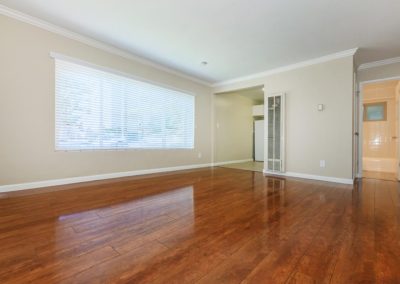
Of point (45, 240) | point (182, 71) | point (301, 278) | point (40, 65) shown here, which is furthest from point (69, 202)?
point (182, 71)

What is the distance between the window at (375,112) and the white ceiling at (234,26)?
3.24 meters

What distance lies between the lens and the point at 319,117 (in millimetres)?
3953

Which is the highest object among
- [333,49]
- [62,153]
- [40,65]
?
[333,49]

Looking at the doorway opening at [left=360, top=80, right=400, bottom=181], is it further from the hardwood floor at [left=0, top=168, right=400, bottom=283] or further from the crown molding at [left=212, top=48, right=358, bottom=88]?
the hardwood floor at [left=0, top=168, right=400, bottom=283]

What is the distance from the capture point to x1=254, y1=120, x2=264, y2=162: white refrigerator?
7320 millimetres

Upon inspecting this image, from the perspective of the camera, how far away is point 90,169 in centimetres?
357

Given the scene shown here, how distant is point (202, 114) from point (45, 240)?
4.68 meters

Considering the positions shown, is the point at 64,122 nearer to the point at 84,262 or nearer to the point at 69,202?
the point at 69,202

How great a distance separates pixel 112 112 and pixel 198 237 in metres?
3.12

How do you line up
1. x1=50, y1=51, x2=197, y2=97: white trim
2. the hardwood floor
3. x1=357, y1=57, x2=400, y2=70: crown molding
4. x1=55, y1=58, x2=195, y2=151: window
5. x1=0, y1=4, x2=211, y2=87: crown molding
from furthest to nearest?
x1=357, y1=57, x2=400, y2=70: crown molding, x1=55, y1=58, x2=195, y2=151: window, x1=50, y1=51, x2=197, y2=97: white trim, x1=0, y1=4, x2=211, y2=87: crown molding, the hardwood floor

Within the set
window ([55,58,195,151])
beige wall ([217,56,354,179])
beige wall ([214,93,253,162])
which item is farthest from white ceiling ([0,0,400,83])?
beige wall ([214,93,253,162])

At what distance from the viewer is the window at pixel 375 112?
6207mm

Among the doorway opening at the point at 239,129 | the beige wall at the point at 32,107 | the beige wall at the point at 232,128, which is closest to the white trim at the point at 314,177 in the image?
the doorway opening at the point at 239,129

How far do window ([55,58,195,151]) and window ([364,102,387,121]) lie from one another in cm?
613
